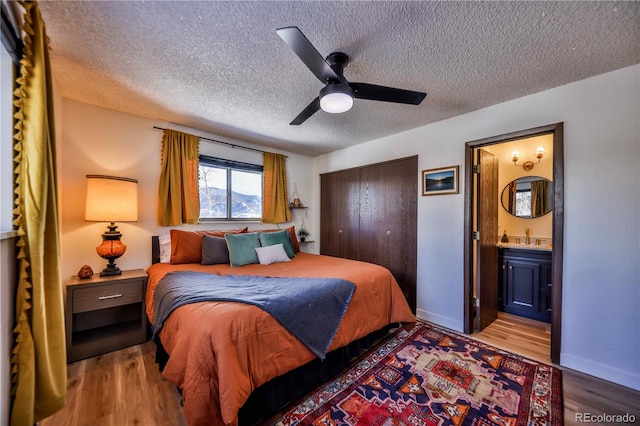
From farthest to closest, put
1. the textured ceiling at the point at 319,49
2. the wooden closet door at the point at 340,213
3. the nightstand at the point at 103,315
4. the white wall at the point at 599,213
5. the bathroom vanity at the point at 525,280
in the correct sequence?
the wooden closet door at the point at 340,213, the bathroom vanity at the point at 525,280, the nightstand at the point at 103,315, the white wall at the point at 599,213, the textured ceiling at the point at 319,49

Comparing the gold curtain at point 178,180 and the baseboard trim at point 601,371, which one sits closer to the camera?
the baseboard trim at point 601,371

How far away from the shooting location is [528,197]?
3.48 m

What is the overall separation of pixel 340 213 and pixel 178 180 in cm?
241

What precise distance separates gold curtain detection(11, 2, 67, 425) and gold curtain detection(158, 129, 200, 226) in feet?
6.38

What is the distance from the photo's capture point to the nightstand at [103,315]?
7.17 ft

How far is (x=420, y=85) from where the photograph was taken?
2.20m

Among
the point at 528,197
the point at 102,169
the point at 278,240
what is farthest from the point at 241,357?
the point at 528,197

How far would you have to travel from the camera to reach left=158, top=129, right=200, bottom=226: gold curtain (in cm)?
302

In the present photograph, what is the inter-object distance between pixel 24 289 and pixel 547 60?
335 centimetres

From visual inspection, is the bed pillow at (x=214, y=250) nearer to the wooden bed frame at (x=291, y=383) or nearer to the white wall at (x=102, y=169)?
the white wall at (x=102, y=169)

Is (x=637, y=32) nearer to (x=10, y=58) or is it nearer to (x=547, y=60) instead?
(x=547, y=60)

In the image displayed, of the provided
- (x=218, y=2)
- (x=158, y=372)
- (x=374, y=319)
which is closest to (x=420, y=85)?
(x=218, y=2)

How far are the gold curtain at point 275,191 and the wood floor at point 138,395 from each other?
228cm

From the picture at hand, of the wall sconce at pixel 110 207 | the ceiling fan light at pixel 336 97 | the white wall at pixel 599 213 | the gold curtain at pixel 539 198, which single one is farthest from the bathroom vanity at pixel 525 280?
the wall sconce at pixel 110 207
